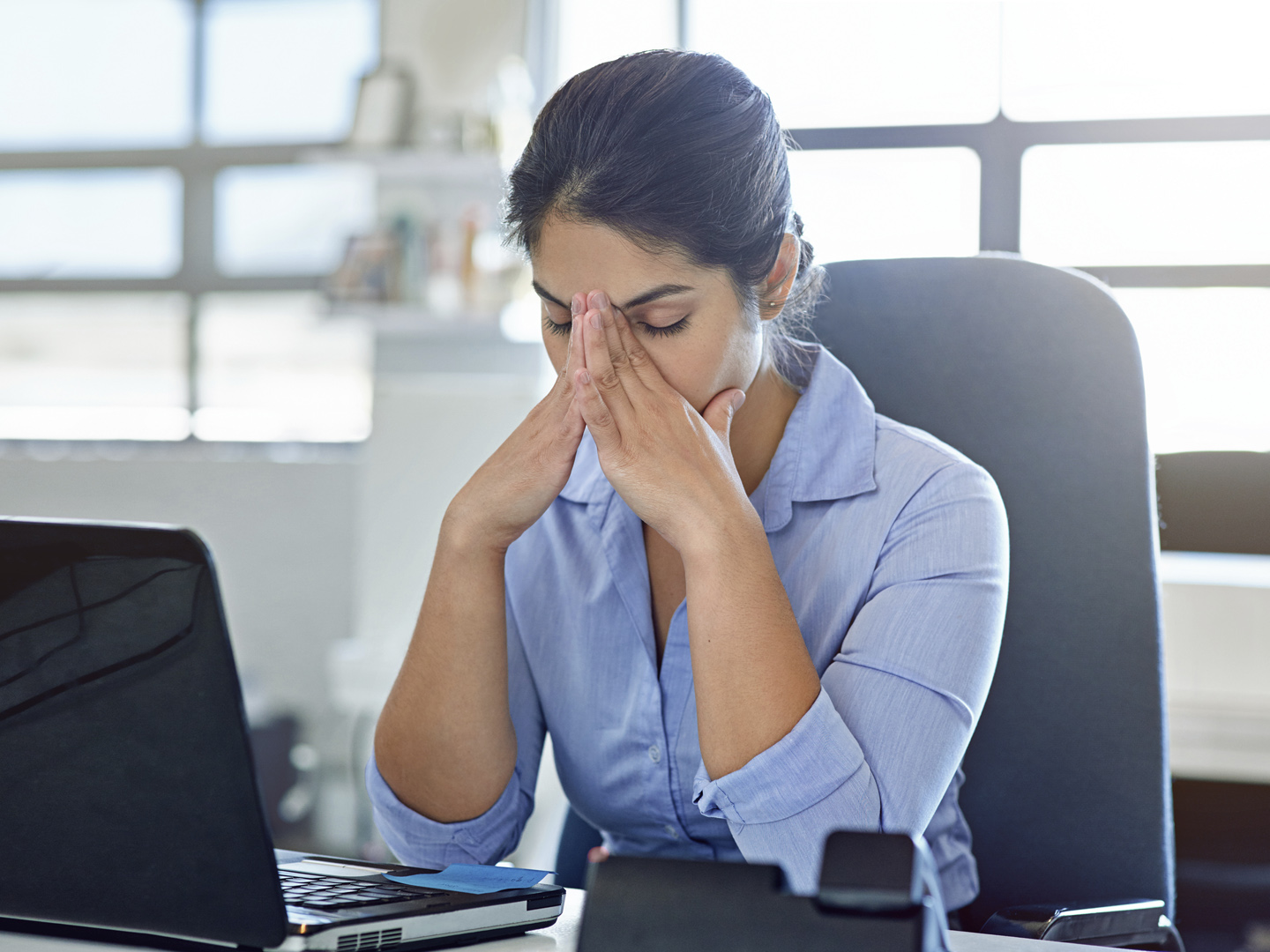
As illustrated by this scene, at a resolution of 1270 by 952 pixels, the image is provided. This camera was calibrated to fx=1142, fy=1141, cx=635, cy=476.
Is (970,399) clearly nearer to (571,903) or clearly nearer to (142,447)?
(571,903)

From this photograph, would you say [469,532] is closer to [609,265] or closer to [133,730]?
[609,265]

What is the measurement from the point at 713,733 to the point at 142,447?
3.07 metres

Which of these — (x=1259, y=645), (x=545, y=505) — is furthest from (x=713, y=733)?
(x=1259, y=645)

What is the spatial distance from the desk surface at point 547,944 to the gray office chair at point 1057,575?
1.32ft

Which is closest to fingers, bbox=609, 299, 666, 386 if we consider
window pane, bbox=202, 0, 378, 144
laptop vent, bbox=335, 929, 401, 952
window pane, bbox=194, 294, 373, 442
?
laptop vent, bbox=335, 929, 401, 952

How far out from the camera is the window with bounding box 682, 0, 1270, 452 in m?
2.55

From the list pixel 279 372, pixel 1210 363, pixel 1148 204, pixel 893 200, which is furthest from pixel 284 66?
pixel 1210 363

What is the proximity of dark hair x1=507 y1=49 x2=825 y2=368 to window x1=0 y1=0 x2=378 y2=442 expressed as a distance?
2440 millimetres

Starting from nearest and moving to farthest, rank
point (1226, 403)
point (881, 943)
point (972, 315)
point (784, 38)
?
1. point (881, 943)
2. point (972, 315)
3. point (1226, 403)
4. point (784, 38)

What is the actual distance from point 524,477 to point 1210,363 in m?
2.12

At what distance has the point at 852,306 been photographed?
3.89 feet

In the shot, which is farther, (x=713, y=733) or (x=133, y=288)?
(x=133, y=288)

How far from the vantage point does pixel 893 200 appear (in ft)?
9.14

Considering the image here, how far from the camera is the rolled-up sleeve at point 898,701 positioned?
82cm
